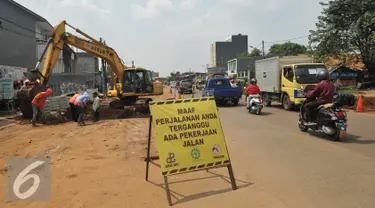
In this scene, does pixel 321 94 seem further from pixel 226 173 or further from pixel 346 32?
pixel 346 32

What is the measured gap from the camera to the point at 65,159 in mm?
7578

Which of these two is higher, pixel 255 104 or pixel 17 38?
pixel 17 38

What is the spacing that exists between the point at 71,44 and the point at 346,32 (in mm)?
24027

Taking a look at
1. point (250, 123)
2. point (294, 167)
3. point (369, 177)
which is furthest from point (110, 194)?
point (250, 123)

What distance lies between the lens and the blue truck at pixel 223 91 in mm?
20578

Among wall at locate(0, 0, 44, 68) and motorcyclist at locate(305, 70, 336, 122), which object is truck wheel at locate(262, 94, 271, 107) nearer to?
motorcyclist at locate(305, 70, 336, 122)

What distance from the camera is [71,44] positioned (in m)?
16.0

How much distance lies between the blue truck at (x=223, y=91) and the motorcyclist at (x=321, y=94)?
35.4ft

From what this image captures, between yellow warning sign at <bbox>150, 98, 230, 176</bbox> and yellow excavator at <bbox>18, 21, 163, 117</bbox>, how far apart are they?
421 inches

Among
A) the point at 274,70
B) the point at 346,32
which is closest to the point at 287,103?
the point at 274,70

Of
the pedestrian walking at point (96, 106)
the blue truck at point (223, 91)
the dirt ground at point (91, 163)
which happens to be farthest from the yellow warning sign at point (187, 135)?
the blue truck at point (223, 91)

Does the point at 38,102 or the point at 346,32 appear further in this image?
the point at 346,32

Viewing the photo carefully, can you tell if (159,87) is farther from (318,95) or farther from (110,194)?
(110,194)

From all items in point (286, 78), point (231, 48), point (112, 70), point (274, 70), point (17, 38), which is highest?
point (231, 48)
